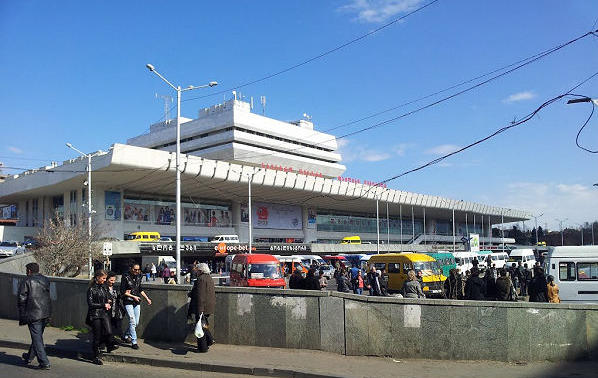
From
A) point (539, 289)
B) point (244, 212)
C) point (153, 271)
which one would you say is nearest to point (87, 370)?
point (539, 289)

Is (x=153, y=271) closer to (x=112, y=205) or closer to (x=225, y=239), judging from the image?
(x=225, y=239)

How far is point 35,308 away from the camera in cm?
830

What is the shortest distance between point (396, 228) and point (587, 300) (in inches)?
3483

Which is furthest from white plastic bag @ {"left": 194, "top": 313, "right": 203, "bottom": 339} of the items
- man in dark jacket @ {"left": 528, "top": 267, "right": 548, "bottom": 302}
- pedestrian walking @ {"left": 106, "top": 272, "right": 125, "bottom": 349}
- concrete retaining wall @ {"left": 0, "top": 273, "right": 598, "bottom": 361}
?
man in dark jacket @ {"left": 528, "top": 267, "right": 548, "bottom": 302}

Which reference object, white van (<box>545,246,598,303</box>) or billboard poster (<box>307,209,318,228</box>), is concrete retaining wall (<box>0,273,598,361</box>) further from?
billboard poster (<box>307,209,318,228</box>)

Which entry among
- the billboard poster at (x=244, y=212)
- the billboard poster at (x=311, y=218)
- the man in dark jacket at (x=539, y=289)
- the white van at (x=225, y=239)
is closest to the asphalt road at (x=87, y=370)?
the man in dark jacket at (x=539, y=289)

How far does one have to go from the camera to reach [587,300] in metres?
18.6

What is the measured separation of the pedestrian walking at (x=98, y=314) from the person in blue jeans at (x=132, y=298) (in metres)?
0.52

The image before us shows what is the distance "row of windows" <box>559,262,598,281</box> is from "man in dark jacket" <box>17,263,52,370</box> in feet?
58.8

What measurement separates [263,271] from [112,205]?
40908mm

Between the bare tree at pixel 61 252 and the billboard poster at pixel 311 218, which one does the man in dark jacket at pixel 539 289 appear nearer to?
the bare tree at pixel 61 252

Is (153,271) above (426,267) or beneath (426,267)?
beneath

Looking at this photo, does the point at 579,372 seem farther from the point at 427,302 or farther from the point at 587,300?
the point at 587,300

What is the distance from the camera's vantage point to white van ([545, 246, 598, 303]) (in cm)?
1869
